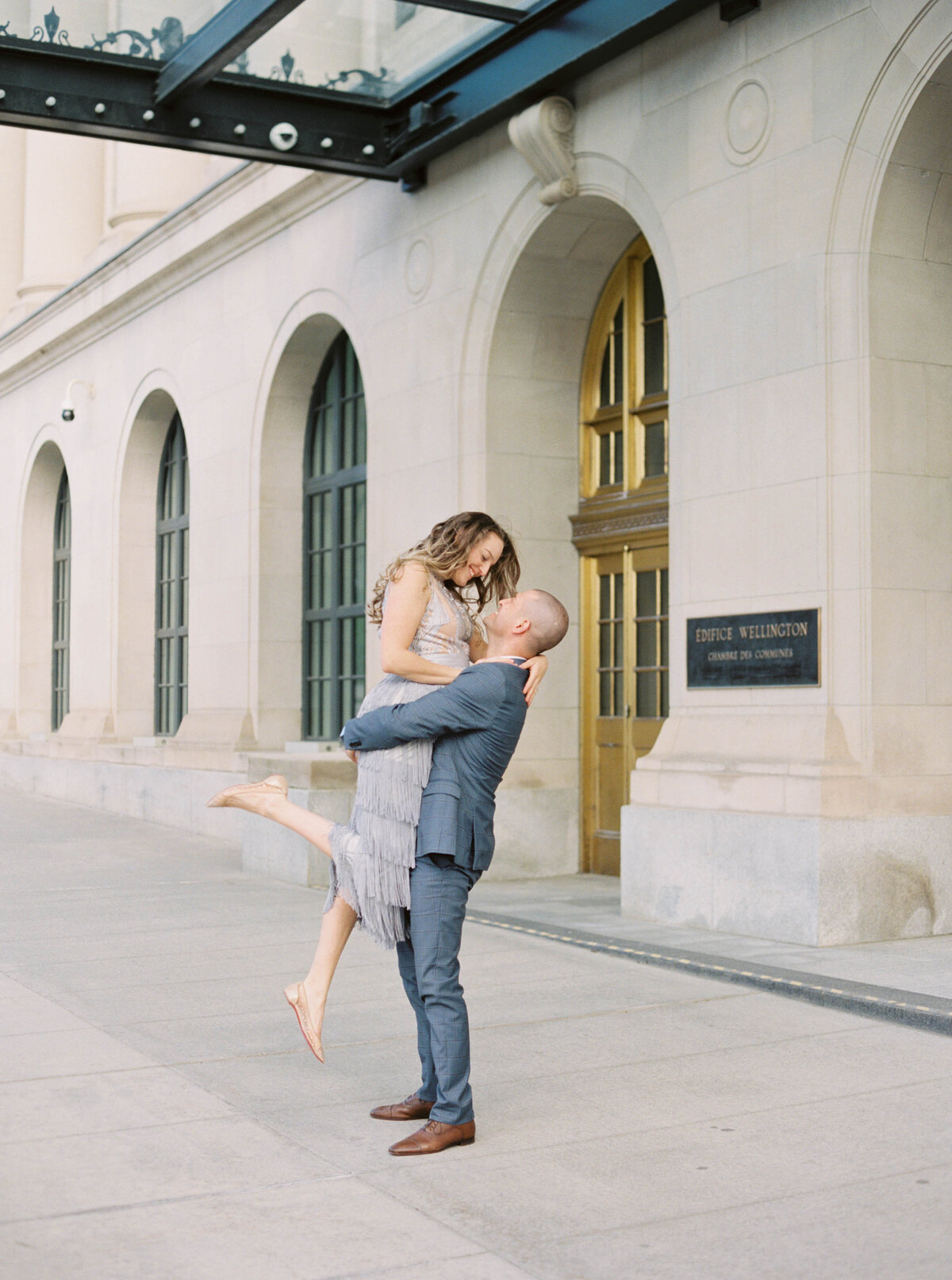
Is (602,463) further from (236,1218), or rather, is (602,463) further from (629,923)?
(236,1218)

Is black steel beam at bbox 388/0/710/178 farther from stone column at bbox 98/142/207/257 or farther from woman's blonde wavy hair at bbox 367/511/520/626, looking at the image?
stone column at bbox 98/142/207/257

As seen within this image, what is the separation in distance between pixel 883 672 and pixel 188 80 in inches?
287

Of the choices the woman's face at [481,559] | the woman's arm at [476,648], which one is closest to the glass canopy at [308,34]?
the woman's face at [481,559]

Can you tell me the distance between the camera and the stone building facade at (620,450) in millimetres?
9430

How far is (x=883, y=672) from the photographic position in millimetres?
9406

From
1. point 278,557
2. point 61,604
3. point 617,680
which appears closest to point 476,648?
point 617,680

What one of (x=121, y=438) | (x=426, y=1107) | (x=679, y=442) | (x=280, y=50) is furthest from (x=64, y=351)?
(x=426, y=1107)

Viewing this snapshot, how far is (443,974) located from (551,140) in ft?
28.2

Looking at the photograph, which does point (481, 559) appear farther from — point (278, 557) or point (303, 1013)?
point (278, 557)

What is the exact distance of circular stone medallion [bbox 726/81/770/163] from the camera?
1016 cm

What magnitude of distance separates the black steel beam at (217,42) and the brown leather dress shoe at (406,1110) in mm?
8260

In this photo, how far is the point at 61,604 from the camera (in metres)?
27.7

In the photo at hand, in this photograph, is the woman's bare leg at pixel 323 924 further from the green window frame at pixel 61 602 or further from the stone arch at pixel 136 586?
the green window frame at pixel 61 602

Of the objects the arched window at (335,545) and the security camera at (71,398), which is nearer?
the arched window at (335,545)
